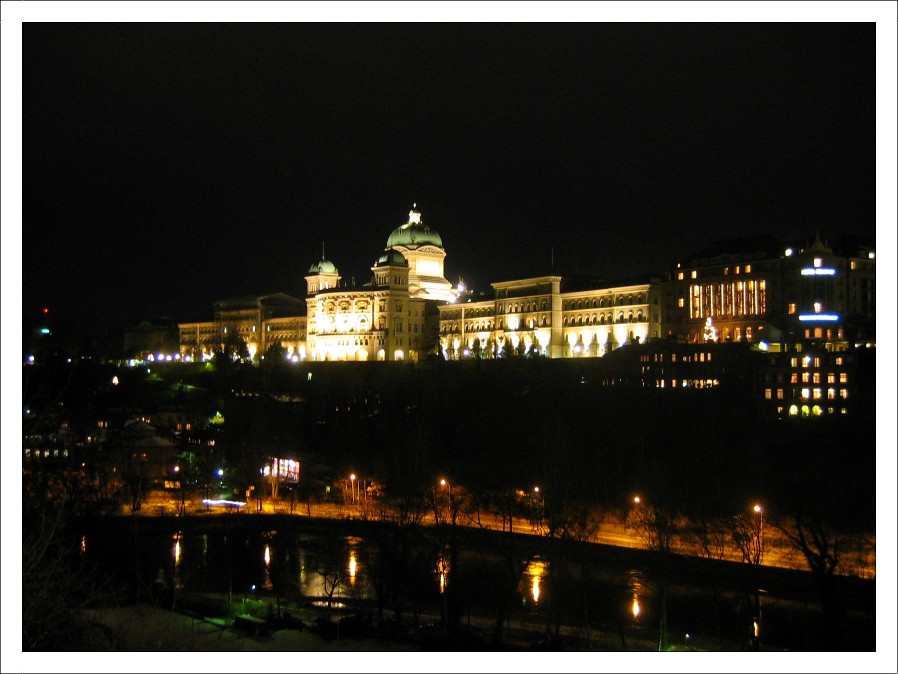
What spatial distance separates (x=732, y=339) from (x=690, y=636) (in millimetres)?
21898

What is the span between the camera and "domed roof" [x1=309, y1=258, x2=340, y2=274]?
168 feet

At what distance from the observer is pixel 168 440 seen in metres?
24.9

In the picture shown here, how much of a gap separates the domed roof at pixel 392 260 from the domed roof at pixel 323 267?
5.63 m

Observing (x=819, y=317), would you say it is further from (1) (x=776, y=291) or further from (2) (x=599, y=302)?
(2) (x=599, y=302)

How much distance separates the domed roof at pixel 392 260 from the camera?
149ft

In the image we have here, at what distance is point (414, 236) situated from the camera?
4919cm

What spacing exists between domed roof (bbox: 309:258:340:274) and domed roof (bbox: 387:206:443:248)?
3.56m

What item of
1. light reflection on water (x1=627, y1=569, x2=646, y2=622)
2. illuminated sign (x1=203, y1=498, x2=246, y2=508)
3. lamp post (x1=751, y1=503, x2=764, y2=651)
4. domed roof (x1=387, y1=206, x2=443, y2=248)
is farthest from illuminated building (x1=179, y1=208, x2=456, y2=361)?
light reflection on water (x1=627, y1=569, x2=646, y2=622)

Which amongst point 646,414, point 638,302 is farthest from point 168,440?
point 638,302

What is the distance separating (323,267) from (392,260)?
6858 millimetres

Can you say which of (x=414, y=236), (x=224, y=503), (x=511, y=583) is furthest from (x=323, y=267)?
(x=511, y=583)

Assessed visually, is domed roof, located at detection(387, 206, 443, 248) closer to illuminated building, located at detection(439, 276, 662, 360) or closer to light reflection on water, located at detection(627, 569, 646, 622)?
illuminated building, located at detection(439, 276, 662, 360)

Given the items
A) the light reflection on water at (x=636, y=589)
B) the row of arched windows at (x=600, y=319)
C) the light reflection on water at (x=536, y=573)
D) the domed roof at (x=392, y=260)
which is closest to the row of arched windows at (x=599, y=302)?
the row of arched windows at (x=600, y=319)

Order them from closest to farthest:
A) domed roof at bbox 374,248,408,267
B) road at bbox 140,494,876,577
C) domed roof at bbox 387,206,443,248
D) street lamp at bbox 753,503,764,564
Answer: street lamp at bbox 753,503,764,564
road at bbox 140,494,876,577
domed roof at bbox 374,248,408,267
domed roof at bbox 387,206,443,248
